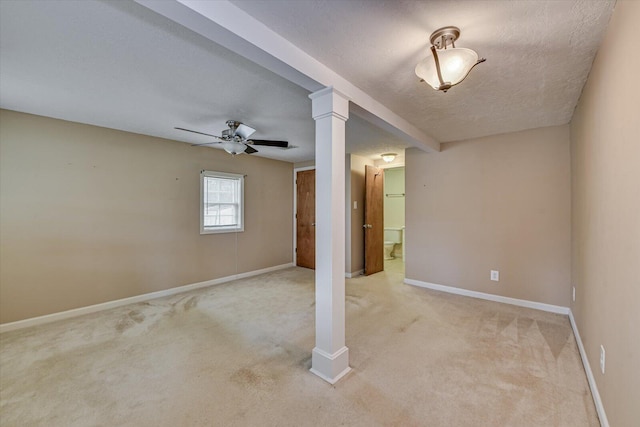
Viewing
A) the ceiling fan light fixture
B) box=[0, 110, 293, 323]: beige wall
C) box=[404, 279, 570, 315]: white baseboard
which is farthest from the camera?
the ceiling fan light fixture

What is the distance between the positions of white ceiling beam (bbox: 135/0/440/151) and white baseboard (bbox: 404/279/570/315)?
3.05 metres

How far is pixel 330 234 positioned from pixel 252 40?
1.28 meters

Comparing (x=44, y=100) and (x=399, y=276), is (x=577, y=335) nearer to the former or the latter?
(x=399, y=276)

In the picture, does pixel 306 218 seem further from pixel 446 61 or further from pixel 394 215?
pixel 446 61

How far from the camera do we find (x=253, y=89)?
229cm

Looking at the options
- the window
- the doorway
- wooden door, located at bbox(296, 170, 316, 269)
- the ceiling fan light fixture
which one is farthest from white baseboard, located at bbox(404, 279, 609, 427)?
the window

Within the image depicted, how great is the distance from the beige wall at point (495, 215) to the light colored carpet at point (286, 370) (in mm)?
525

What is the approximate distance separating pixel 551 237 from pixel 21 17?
4.91 meters

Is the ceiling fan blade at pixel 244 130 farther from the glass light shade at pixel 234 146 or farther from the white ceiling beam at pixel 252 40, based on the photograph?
the white ceiling beam at pixel 252 40

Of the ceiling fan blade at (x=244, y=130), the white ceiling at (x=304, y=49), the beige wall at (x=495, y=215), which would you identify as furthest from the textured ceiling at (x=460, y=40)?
the ceiling fan blade at (x=244, y=130)

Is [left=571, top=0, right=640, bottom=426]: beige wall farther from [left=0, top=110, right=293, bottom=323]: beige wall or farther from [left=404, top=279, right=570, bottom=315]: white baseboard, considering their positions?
[left=0, top=110, right=293, bottom=323]: beige wall

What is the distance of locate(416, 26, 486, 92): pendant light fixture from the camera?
149cm

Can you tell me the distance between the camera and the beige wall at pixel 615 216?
1.16m

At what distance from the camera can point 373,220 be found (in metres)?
5.08
